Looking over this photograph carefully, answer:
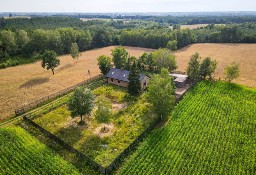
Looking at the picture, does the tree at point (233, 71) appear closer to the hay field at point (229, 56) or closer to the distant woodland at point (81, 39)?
the hay field at point (229, 56)

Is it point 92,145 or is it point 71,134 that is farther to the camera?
point 71,134

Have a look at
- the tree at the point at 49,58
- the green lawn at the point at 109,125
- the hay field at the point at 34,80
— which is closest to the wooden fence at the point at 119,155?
the green lawn at the point at 109,125

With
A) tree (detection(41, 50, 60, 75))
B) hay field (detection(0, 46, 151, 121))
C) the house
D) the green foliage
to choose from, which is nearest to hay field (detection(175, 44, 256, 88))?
the green foliage

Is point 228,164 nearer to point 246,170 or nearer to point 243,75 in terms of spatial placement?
point 246,170

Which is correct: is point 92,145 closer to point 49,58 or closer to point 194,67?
point 194,67

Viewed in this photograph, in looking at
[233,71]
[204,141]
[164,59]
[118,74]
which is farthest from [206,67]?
[204,141]

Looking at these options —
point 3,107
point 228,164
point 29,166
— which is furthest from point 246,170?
point 3,107

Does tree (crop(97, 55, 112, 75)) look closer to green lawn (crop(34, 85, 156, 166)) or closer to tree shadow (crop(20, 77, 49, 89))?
green lawn (crop(34, 85, 156, 166))
